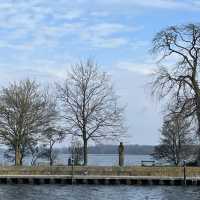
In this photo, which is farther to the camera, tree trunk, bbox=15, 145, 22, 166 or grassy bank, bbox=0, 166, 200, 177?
tree trunk, bbox=15, 145, 22, 166

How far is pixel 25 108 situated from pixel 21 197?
2446 centimetres

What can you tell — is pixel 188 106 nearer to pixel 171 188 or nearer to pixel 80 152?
pixel 171 188

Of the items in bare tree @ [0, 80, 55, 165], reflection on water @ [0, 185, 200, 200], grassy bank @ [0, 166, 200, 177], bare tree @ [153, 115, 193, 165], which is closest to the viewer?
reflection on water @ [0, 185, 200, 200]

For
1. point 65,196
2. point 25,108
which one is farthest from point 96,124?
point 65,196

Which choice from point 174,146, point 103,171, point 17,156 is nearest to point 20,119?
point 17,156

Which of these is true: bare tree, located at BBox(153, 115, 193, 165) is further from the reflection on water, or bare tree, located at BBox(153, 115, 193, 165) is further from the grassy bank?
the reflection on water

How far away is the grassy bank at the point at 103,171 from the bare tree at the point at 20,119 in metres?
8.12

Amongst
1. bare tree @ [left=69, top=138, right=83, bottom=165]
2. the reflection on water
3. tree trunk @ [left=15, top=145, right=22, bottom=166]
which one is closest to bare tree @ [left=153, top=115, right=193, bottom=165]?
bare tree @ [left=69, top=138, right=83, bottom=165]

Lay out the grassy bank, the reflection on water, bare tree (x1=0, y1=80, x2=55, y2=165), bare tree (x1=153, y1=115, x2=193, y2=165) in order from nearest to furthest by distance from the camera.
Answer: the reflection on water
the grassy bank
bare tree (x1=0, y1=80, x2=55, y2=165)
bare tree (x1=153, y1=115, x2=193, y2=165)

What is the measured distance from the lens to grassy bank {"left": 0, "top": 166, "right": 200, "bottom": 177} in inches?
2152

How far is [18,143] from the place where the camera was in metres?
65.3

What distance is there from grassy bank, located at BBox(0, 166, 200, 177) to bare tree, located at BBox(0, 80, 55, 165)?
320 inches

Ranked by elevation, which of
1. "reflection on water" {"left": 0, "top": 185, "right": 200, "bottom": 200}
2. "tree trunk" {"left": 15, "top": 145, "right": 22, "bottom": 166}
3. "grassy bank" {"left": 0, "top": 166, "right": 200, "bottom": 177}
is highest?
"tree trunk" {"left": 15, "top": 145, "right": 22, "bottom": 166}

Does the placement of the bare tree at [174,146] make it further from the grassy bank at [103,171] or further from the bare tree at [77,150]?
the grassy bank at [103,171]
